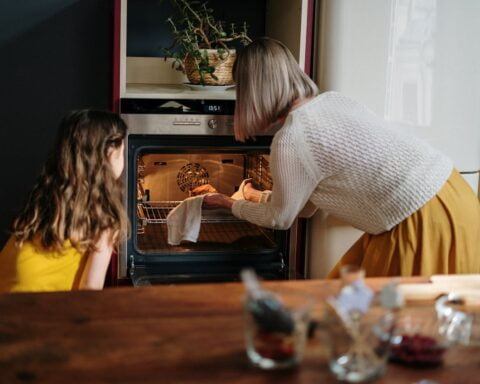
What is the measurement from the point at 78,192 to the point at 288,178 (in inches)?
23.4

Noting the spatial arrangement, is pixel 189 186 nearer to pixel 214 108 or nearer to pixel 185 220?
pixel 185 220

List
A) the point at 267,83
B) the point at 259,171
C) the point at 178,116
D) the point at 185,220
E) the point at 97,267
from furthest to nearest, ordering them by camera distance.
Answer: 1. the point at 259,171
2. the point at 185,220
3. the point at 178,116
4. the point at 267,83
5. the point at 97,267

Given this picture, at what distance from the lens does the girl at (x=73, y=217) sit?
2.07 metres

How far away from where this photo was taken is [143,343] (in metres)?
1.37

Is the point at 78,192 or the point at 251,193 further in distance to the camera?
the point at 251,193

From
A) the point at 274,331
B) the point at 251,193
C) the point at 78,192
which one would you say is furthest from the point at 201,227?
the point at 274,331

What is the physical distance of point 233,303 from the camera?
5.15 feet

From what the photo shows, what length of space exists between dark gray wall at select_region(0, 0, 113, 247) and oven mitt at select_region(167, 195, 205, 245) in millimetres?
729

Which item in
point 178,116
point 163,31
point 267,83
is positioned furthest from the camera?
point 163,31

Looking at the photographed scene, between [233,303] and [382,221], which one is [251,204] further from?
[233,303]

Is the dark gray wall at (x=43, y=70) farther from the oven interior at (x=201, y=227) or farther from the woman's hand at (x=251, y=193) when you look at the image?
the woman's hand at (x=251, y=193)

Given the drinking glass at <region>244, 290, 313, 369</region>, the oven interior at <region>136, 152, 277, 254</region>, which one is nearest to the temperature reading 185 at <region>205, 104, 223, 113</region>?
the oven interior at <region>136, 152, 277, 254</region>

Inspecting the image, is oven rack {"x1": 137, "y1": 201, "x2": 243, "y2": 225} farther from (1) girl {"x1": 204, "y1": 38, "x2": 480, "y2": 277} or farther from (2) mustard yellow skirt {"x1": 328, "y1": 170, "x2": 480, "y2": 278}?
(2) mustard yellow skirt {"x1": 328, "y1": 170, "x2": 480, "y2": 278}

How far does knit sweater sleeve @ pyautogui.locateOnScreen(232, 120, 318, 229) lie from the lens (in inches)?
90.1
